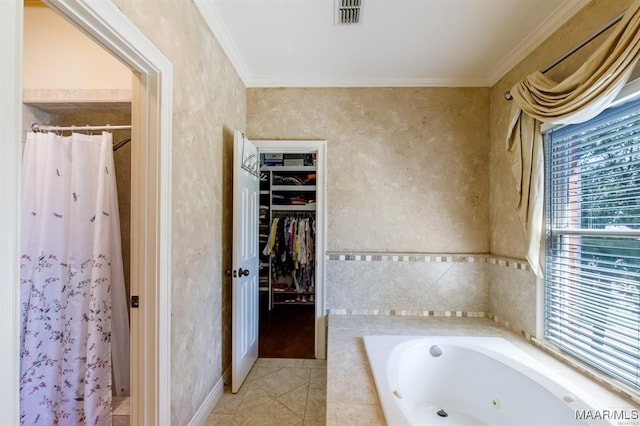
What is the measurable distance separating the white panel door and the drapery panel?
6.50 ft

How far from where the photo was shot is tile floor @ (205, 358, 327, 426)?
1819 mm

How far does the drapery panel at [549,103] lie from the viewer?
4.10 ft

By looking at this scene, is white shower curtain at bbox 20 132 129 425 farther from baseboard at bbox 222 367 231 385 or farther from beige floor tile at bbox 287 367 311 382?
beige floor tile at bbox 287 367 311 382

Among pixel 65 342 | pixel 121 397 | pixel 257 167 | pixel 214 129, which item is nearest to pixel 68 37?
pixel 214 129

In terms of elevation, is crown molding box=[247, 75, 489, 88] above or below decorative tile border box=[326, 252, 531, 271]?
above

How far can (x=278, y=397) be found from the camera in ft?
6.68

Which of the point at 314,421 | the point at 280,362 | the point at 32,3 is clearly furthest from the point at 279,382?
the point at 32,3

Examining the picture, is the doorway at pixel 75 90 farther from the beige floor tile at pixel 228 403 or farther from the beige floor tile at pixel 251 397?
the beige floor tile at pixel 251 397

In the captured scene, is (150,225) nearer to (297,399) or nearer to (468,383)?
(297,399)

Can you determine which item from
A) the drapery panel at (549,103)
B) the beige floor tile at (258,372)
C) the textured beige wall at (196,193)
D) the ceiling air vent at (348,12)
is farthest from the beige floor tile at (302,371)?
the ceiling air vent at (348,12)

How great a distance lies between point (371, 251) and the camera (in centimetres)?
257

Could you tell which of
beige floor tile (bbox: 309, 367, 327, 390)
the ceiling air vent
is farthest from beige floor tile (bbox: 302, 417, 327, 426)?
the ceiling air vent

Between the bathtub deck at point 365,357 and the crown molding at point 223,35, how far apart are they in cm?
227

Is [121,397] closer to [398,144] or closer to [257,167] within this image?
[257,167]
